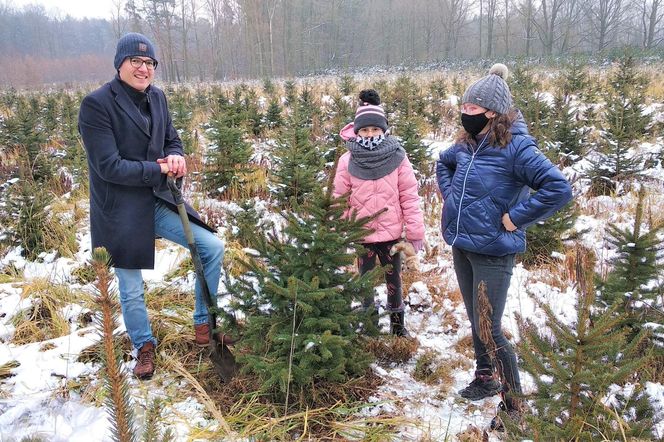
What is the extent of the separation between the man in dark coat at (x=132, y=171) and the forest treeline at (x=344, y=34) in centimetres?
3528

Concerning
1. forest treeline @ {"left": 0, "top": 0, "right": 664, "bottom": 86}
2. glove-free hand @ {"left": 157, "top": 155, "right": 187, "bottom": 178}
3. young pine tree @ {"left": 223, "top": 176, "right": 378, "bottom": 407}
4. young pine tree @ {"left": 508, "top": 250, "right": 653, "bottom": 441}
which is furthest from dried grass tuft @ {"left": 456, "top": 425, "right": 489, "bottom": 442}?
forest treeline @ {"left": 0, "top": 0, "right": 664, "bottom": 86}

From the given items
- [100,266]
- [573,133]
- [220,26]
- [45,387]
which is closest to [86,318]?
[45,387]

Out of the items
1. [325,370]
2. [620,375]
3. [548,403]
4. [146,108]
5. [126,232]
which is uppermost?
[146,108]

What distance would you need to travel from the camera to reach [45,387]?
3.01 m

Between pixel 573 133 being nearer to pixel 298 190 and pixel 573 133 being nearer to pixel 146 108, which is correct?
pixel 298 190

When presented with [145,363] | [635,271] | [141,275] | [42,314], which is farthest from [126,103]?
[635,271]

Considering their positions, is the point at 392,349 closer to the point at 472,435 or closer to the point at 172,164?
the point at 472,435

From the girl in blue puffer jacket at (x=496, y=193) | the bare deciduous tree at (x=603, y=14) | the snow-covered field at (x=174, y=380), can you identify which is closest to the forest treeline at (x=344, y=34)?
the bare deciduous tree at (x=603, y=14)

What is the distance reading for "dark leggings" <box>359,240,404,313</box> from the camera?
342 cm

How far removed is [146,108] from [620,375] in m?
2.97

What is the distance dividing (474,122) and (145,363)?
2.69 m

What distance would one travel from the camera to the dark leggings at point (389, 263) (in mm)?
3422

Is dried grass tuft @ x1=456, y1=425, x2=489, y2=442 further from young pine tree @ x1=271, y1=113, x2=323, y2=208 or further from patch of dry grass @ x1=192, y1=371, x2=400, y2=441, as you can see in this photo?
young pine tree @ x1=271, y1=113, x2=323, y2=208

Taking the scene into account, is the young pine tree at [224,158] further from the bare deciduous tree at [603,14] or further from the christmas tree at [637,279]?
the bare deciduous tree at [603,14]
